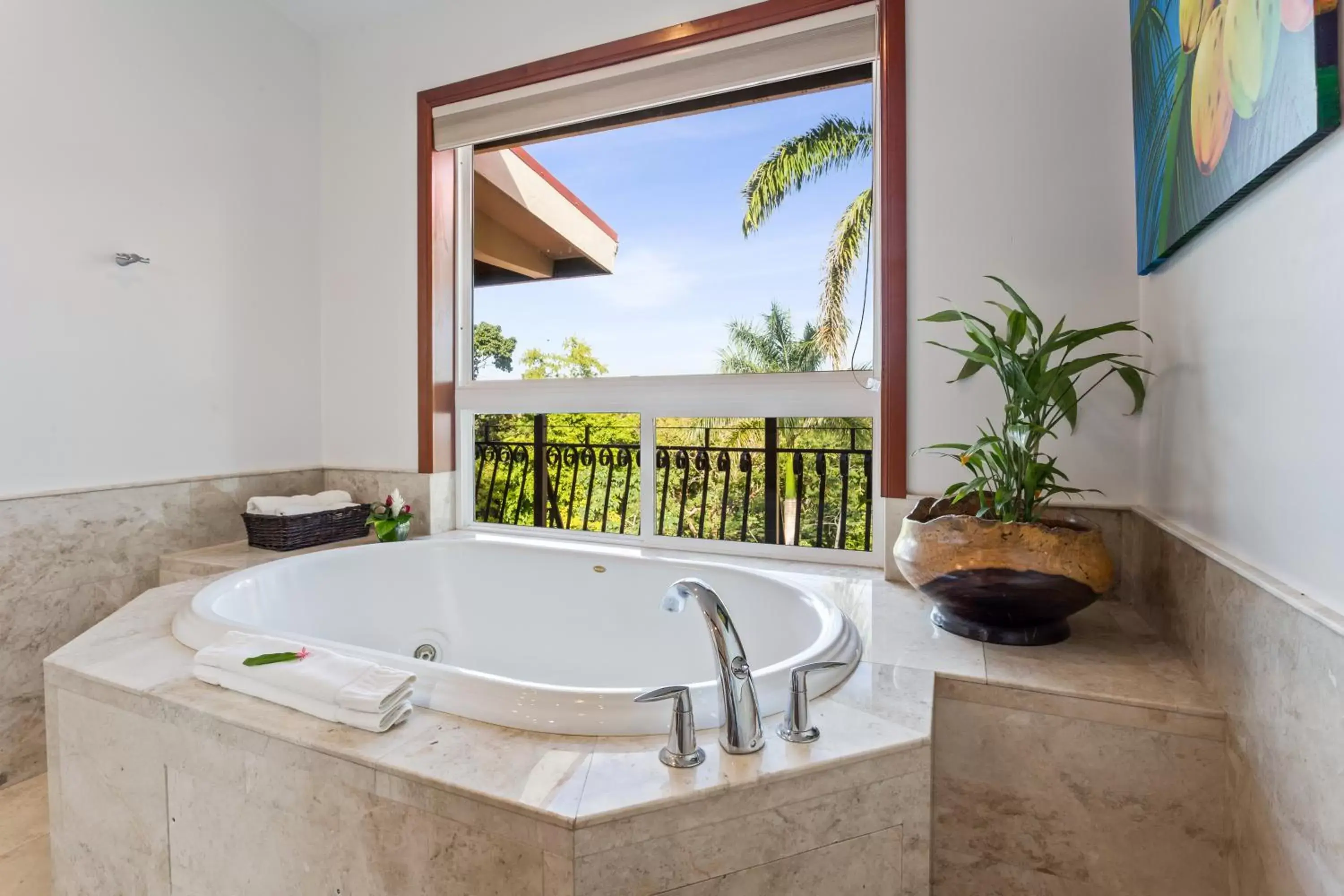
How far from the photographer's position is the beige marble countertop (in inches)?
33.7

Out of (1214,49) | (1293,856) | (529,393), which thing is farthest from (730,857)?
(529,393)

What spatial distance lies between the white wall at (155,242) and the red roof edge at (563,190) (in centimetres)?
92

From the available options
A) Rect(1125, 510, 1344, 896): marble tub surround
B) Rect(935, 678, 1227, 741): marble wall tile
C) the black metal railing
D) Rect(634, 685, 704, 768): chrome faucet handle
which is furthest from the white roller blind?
Rect(634, 685, 704, 768): chrome faucet handle

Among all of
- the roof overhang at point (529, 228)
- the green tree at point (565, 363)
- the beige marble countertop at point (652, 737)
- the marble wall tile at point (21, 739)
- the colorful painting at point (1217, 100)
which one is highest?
the roof overhang at point (529, 228)

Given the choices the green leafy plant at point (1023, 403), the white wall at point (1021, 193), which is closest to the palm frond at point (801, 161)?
the white wall at point (1021, 193)

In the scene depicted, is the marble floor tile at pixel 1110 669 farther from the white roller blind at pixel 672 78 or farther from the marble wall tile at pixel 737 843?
the white roller blind at pixel 672 78

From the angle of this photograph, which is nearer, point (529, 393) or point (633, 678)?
point (633, 678)

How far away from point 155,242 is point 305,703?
192 centimetres

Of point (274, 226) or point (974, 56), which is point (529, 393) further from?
point (974, 56)

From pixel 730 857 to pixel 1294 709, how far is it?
2.48 feet

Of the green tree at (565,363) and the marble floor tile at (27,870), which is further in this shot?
the green tree at (565,363)

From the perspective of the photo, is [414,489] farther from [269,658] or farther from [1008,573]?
[1008,573]

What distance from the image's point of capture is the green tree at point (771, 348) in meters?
2.13

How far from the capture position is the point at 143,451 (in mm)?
2135
